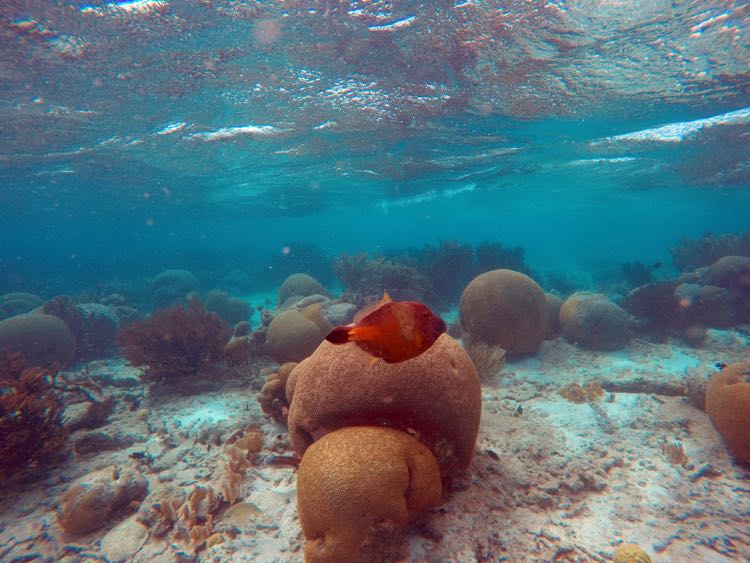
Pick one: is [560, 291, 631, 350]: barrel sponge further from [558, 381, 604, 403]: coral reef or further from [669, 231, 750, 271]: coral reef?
[669, 231, 750, 271]: coral reef

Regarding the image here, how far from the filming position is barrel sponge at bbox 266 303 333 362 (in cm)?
789

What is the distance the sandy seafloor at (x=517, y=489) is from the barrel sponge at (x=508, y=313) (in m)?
1.75

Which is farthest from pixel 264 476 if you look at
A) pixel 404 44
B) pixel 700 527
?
pixel 404 44

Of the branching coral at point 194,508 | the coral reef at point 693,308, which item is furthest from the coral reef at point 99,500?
the coral reef at point 693,308

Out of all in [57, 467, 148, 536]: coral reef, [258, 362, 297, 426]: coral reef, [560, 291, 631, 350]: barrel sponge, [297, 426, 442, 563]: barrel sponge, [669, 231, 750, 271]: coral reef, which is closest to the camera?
[297, 426, 442, 563]: barrel sponge

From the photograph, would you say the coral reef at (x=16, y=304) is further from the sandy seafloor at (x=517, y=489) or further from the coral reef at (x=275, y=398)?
the coral reef at (x=275, y=398)

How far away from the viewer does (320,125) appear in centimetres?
1526

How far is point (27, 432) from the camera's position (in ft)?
15.1

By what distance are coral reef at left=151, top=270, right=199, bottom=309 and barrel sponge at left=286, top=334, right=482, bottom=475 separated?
18.7 meters

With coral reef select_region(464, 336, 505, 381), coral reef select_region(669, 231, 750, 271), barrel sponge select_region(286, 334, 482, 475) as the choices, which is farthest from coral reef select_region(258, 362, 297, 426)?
coral reef select_region(669, 231, 750, 271)

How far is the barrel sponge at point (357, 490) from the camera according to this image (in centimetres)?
270

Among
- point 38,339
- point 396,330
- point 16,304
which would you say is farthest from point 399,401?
point 16,304

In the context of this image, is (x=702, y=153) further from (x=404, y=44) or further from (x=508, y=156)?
(x=404, y=44)

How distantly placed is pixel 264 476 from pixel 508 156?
69.8ft
